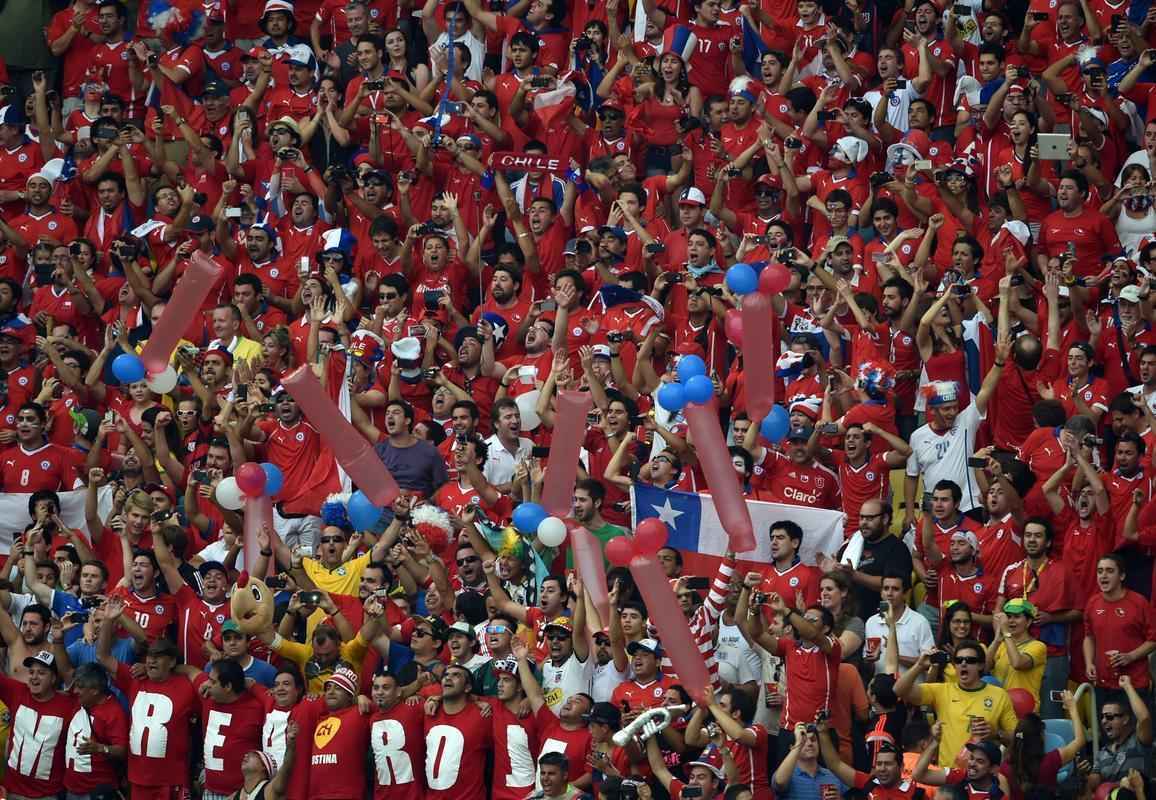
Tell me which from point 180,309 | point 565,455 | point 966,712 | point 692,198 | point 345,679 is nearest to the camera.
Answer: point 966,712

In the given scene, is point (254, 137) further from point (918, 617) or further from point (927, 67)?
point (918, 617)

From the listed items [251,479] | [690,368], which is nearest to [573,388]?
[690,368]

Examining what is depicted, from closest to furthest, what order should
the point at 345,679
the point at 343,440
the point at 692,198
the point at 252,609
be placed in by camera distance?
1. the point at 345,679
2. the point at 252,609
3. the point at 343,440
4. the point at 692,198

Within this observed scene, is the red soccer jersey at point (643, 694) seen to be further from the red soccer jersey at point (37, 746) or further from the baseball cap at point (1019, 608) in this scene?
the red soccer jersey at point (37, 746)

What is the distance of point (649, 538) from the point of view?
531 inches

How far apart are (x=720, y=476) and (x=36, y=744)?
13.1 feet

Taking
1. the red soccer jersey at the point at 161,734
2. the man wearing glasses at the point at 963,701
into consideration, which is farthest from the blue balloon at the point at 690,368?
the red soccer jersey at the point at 161,734

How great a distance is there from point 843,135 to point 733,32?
126cm

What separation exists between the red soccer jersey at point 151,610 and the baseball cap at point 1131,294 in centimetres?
568

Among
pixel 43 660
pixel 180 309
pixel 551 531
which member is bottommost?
pixel 43 660

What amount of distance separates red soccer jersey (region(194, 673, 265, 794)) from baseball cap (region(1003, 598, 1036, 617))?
3988 millimetres

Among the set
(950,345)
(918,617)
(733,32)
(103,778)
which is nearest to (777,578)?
(918,617)

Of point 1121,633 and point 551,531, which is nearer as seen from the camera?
point 1121,633

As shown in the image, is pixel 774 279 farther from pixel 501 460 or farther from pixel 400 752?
pixel 400 752
